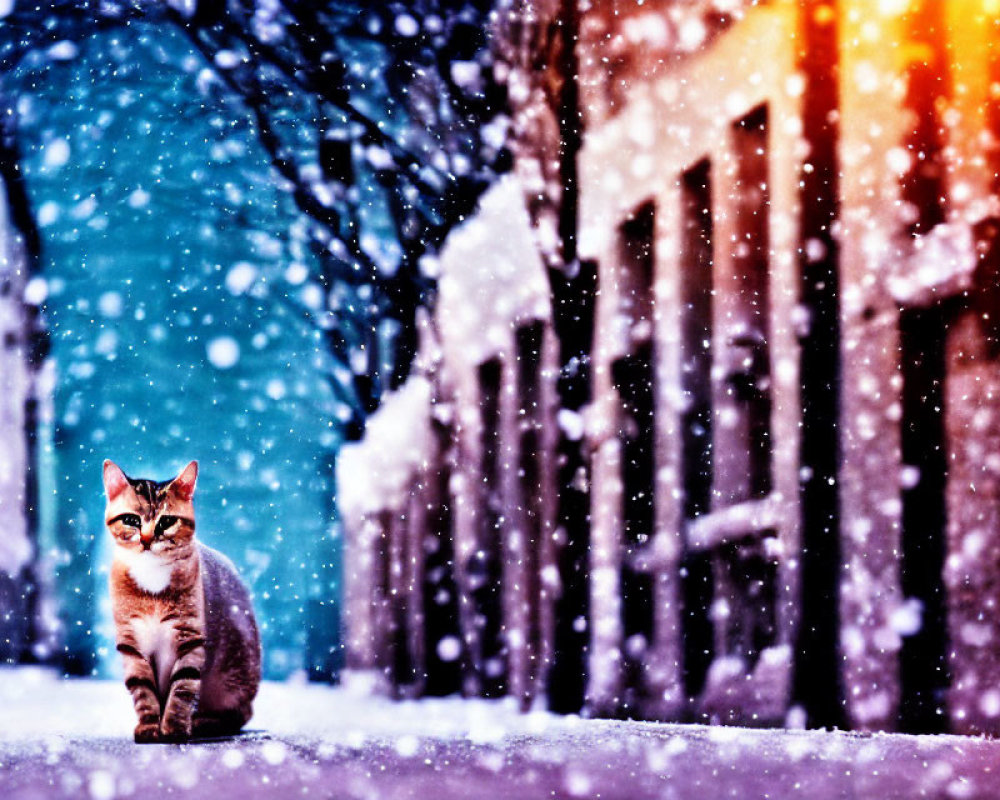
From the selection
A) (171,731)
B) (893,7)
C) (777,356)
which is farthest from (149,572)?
(893,7)

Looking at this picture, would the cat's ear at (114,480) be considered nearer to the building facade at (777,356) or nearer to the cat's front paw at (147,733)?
the cat's front paw at (147,733)

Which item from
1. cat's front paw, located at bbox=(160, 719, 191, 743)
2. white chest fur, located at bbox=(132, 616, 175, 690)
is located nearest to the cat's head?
white chest fur, located at bbox=(132, 616, 175, 690)

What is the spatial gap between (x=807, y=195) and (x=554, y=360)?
912 millimetres

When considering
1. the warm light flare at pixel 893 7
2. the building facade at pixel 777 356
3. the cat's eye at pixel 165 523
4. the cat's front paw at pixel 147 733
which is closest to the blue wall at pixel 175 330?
the building facade at pixel 777 356

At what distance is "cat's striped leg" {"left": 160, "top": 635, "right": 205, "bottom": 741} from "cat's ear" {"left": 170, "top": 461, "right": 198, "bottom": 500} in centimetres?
32

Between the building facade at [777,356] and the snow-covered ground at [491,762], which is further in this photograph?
the building facade at [777,356]

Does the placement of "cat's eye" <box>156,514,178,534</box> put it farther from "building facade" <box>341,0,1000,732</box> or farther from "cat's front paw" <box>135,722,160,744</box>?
"building facade" <box>341,0,1000,732</box>

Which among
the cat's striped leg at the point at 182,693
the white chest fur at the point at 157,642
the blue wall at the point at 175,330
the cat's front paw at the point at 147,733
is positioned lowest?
the cat's front paw at the point at 147,733

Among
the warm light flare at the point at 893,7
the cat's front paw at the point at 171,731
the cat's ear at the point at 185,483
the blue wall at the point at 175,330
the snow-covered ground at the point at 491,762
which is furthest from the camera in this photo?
the blue wall at the point at 175,330

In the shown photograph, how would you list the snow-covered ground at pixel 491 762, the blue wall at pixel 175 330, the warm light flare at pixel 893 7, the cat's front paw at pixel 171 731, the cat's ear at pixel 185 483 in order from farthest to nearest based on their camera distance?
the blue wall at pixel 175 330 < the warm light flare at pixel 893 7 < the cat's ear at pixel 185 483 < the cat's front paw at pixel 171 731 < the snow-covered ground at pixel 491 762

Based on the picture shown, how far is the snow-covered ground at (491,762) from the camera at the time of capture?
180 centimetres

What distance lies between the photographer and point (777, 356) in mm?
2566

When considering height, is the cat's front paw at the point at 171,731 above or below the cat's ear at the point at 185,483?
below


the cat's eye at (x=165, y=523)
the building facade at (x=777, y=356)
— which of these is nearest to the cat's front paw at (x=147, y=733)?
the cat's eye at (x=165, y=523)
